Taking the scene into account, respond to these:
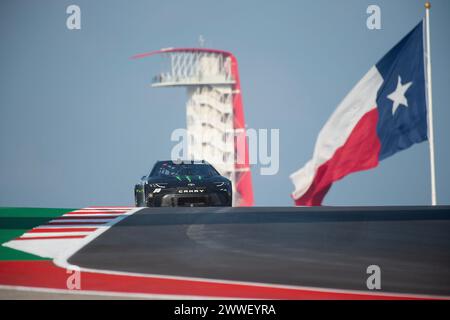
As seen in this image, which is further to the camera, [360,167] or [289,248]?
[360,167]

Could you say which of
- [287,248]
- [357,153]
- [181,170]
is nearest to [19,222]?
[181,170]

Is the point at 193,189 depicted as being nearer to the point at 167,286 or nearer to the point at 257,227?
the point at 257,227

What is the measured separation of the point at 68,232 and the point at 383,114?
1509 centimetres

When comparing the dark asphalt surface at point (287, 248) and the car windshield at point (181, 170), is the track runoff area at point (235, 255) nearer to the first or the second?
the dark asphalt surface at point (287, 248)

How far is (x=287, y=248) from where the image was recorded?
37.0ft

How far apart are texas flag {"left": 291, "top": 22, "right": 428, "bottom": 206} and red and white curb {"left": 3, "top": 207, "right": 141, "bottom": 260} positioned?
10.8 m

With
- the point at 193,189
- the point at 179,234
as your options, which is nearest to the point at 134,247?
the point at 179,234

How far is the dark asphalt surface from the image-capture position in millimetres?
9148

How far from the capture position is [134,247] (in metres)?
11.5

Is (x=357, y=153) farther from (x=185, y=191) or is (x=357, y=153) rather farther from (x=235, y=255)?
(x=235, y=255)

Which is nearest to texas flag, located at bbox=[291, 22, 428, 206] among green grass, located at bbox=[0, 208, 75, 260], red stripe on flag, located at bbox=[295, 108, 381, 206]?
red stripe on flag, located at bbox=[295, 108, 381, 206]

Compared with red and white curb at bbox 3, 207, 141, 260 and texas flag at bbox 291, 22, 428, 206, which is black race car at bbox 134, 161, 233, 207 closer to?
red and white curb at bbox 3, 207, 141, 260
